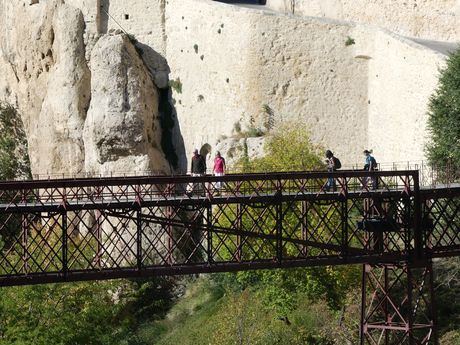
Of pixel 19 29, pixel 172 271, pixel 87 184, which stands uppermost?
pixel 19 29

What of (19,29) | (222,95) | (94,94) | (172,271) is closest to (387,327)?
(172,271)

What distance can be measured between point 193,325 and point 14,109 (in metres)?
18.6

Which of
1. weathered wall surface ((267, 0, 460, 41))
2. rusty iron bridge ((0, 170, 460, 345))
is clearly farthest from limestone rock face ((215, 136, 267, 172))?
rusty iron bridge ((0, 170, 460, 345))

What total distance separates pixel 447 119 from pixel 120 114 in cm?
1722

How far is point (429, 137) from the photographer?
4978 cm

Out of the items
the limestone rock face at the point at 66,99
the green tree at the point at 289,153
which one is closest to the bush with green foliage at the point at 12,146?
the limestone rock face at the point at 66,99

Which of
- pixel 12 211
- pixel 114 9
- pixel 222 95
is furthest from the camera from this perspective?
pixel 114 9

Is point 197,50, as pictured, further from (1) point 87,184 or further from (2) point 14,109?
(1) point 87,184

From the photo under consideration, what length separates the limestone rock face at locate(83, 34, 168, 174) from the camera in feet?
201

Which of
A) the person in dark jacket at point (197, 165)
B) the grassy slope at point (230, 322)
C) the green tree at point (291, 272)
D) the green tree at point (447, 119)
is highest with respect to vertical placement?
the green tree at point (447, 119)

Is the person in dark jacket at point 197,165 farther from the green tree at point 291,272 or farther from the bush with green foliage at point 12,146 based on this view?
the bush with green foliage at point 12,146

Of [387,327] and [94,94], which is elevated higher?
[94,94]

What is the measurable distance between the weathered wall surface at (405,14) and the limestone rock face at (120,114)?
310 inches

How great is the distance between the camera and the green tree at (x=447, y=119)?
1893 inches
